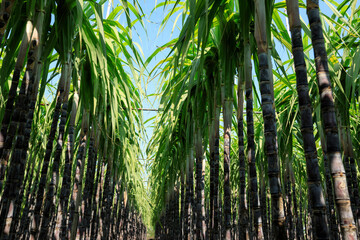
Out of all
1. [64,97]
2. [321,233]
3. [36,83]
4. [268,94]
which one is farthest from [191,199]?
[321,233]

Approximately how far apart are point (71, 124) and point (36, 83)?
1287mm

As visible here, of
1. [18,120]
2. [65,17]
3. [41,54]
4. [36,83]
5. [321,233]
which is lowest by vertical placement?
[321,233]

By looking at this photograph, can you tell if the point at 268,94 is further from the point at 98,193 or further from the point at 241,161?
the point at 98,193

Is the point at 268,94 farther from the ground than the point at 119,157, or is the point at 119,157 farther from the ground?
the point at 119,157

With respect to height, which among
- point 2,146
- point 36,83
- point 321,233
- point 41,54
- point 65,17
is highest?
point 65,17

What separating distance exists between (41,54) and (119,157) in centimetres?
406

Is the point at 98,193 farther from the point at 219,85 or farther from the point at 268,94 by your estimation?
the point at 268,94

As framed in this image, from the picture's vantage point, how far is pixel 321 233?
143 centimetres


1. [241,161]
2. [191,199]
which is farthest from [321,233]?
[191,199]

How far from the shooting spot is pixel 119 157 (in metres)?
6.93

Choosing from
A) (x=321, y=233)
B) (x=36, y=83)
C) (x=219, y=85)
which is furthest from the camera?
(x=219, y=85)

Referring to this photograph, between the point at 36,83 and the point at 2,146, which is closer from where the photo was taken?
the point at 2,146

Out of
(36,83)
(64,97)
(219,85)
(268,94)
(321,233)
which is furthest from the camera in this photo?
(219,85)

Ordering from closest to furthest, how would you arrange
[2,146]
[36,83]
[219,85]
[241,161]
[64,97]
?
[2,146]
[36,83]
[241,161]
[64,97]
[219,85]
